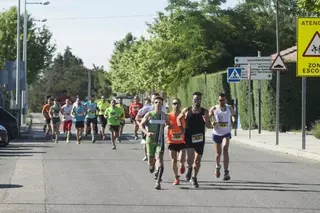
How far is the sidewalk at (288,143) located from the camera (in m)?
23.3

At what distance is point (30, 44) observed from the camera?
68188 mm

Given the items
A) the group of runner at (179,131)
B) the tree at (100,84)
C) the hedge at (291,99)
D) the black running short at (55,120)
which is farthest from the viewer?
the tree at (100,84)

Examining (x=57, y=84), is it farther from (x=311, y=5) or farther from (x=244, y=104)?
(x=311, y=5)

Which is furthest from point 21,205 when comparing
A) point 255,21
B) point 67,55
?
point 67,55

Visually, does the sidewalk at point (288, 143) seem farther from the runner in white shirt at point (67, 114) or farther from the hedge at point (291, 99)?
the runner in white shirt at point (67, 114)

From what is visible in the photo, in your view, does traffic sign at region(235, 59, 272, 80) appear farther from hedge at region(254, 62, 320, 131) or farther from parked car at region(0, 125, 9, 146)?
parked car at region(0, 125, 9, 146)

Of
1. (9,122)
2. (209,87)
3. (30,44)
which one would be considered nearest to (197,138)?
(9,122)

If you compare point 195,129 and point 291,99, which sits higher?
point 291,99

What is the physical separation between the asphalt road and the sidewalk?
0.88m

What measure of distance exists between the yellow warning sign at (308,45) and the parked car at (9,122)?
40.4 ft

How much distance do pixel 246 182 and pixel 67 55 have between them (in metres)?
178

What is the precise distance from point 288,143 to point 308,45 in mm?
4650

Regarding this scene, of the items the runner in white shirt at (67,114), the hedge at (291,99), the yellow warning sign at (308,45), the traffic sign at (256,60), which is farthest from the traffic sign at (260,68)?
the yellow warning sign at (308,45)

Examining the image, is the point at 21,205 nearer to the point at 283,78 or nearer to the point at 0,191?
the point at 0,191
